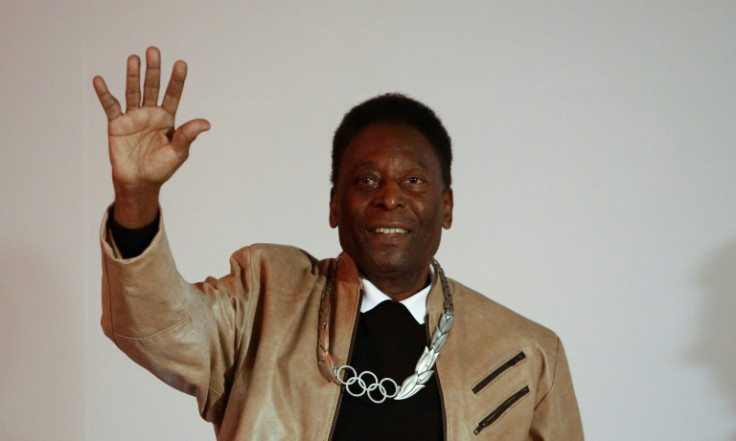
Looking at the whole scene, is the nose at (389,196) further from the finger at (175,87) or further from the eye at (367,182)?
the finger at (175,87)

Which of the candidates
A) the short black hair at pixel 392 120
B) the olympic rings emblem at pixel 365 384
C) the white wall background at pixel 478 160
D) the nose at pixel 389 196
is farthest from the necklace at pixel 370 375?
the white wall background at pixel 478 160

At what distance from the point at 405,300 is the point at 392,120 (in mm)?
357

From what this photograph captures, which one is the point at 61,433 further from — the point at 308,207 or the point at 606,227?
the point at 606,227

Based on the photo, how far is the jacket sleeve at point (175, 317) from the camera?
1604 mm

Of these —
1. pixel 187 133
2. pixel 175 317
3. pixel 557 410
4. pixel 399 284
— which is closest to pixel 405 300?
pixel 399 284

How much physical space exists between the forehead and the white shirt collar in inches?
9.1

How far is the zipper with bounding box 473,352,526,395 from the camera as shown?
1979mm

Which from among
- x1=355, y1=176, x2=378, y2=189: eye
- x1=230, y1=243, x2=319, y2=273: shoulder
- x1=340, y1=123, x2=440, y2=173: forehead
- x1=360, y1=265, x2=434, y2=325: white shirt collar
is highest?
x1=340, y1=123, x2=440, y2=173: forehead

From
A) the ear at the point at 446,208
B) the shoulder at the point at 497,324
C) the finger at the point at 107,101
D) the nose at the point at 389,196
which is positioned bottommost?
the shoulder at the point at 497,324

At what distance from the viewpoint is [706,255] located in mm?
3076

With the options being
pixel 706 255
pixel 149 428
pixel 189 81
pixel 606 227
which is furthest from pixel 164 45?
pixel 706 255

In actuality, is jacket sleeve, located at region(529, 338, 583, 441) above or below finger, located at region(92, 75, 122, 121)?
below

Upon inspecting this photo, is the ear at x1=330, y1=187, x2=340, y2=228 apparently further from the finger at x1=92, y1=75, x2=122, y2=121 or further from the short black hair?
the finger at x1=92, y1=75, x2=122, y2=121

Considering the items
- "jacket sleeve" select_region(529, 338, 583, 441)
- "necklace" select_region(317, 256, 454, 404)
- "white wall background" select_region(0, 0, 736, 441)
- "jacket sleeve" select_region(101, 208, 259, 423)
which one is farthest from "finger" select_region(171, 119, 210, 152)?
"white wall background" select_region(0, 0, 736, 441)
